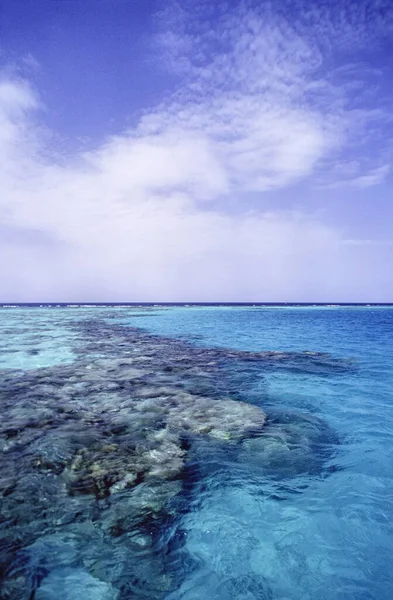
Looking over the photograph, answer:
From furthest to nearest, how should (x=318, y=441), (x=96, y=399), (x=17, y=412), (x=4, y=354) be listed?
(x=4, y=354) < (x=96, y=399) < (x=17, y=412) < (x=318, y=441)

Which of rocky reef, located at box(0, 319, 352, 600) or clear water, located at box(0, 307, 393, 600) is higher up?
rocky reef, located at box(0, 319, 352, 600)

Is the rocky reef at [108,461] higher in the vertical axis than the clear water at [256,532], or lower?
higher

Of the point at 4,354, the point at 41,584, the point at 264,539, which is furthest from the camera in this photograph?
the point at 4,354

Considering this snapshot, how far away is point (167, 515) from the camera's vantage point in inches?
205

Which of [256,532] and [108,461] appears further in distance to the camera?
[108,461]

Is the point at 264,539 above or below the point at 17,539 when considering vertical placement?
below

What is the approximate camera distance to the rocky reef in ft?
13.6

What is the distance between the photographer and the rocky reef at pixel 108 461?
415cm

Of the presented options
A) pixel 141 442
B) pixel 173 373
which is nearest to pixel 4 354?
pixel 173 373

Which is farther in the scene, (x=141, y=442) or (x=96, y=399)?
(x=96, y=399)

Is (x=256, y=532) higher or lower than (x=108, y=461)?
lower

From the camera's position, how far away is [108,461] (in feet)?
21.7

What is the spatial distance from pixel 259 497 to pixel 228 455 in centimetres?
145

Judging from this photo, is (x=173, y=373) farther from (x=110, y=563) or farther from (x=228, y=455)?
(x=110, y=563)
